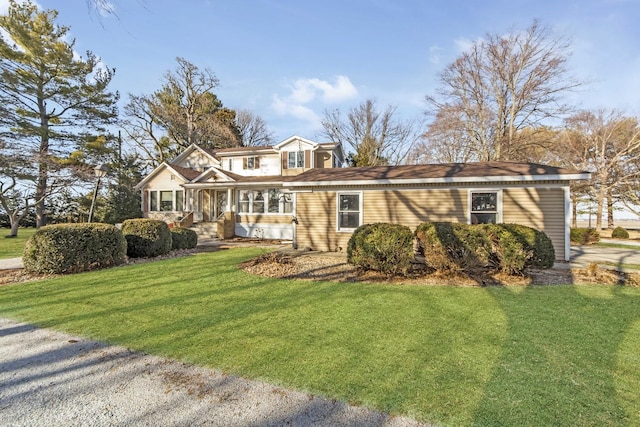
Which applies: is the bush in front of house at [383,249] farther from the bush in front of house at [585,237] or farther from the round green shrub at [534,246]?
the bush in front of house at [585,237]

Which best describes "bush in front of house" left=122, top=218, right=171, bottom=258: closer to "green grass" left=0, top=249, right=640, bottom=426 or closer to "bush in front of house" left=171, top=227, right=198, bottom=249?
"bush in front of house" left=171, top=227, right=198, bottom=249

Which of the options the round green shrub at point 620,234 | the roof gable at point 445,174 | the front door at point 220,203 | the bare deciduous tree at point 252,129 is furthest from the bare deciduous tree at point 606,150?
the bare deciduous tree at point 252,129

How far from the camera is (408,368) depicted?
111 inches

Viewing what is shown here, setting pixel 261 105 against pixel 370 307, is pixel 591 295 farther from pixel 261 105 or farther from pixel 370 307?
pixel 261 105

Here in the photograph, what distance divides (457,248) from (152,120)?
30408 mm

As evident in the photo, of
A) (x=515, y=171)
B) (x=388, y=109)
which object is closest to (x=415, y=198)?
(x=515, y=171)

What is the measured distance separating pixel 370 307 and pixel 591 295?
4.23 meters

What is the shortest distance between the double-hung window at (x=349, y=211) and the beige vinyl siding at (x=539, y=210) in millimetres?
4691

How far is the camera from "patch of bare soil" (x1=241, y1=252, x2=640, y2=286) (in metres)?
6.34

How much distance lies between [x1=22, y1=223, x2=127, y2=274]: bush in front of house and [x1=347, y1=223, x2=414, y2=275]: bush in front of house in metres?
6.63

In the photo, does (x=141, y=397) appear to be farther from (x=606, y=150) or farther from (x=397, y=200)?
(x=606, y=150)

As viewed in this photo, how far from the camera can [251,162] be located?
70.1 ft

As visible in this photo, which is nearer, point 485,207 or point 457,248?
point 457,248

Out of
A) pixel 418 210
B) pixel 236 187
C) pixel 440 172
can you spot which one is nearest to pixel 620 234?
pixel 440 172
